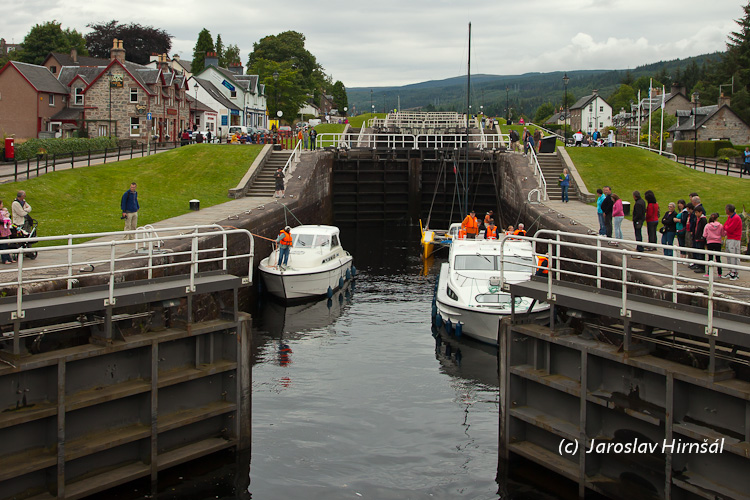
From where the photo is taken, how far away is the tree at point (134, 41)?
4090 inches

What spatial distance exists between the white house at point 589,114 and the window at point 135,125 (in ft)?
325

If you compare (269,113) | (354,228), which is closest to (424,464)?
(354,228)

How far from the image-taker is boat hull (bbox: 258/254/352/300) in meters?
26.3

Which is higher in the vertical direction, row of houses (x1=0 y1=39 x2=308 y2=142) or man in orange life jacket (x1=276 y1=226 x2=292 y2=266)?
row of houses (x1=0 y1=39 x2=308 y2=142)

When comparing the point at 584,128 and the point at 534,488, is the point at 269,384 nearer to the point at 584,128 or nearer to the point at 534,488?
the point at 534,488

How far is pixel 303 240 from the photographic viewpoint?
92.0ft

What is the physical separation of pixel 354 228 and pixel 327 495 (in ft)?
118

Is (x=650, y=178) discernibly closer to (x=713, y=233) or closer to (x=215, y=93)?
(x=713, y=233)

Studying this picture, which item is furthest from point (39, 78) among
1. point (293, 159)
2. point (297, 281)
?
point (297, 281)

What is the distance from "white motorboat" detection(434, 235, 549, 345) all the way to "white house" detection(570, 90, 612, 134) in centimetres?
12452

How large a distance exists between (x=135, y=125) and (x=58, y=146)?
1709cm

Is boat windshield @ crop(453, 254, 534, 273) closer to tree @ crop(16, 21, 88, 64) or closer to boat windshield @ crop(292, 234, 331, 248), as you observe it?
boat windshield @ crop(292, 234, 331, 248)

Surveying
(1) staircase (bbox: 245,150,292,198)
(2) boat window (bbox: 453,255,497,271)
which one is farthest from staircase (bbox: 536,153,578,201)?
(2) boat window (bbox: 453,255,497,271)

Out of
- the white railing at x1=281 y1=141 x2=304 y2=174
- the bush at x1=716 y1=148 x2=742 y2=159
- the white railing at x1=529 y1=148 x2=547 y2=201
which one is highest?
the bush at x1=716 y1=148 x2=742 y2=159
